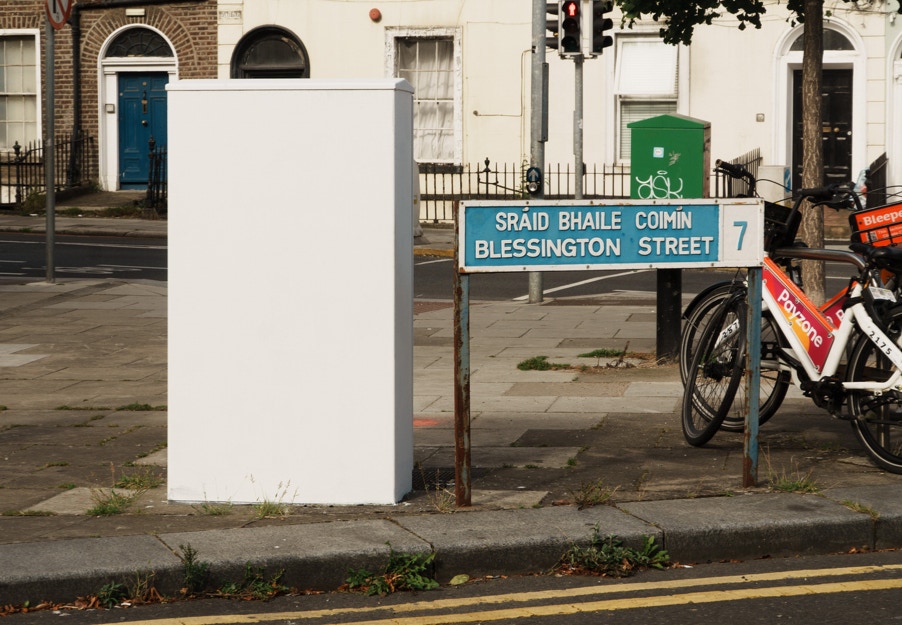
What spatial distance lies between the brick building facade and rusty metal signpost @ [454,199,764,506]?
2163 centimetres

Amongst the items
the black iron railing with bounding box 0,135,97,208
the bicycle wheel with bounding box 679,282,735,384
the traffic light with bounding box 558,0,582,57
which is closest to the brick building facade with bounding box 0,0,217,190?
the black iron railing with bounding box 0,135,97,208

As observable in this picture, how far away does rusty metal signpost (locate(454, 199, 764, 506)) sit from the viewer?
5727 millimetres


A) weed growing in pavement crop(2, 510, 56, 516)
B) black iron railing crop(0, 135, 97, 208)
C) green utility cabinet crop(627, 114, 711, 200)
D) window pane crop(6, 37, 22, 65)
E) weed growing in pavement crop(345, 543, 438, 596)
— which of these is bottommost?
weed growing in pavement crop(345, 543, 438, 596)

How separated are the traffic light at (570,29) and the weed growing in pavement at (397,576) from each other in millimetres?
10439

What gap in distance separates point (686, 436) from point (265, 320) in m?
2.44

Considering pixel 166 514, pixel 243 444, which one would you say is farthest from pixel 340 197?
pixel 166 514

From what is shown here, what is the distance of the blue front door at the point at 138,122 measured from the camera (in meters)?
27.2

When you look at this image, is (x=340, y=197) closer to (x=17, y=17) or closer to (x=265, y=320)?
(x=265, y=320)

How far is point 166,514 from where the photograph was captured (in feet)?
19.1

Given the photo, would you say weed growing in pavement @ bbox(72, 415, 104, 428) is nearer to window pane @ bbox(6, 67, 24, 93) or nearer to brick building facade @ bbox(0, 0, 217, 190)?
brick building facade @ bbox(0, 0, 217, 190)

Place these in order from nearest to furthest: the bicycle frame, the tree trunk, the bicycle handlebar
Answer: the bicycle frame < the bicycle handlebar < the tree trunk

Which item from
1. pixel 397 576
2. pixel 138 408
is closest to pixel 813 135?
pixel 138 408

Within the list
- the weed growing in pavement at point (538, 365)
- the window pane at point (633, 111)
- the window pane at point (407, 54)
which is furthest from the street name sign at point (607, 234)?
the window pane at point (407, 54)

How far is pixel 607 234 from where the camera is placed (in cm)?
586
